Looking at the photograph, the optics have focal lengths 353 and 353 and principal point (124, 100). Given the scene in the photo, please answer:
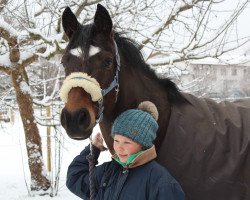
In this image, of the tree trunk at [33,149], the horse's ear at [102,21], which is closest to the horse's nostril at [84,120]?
the horse's ear at [102,21]

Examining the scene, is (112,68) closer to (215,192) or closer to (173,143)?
(173,143)

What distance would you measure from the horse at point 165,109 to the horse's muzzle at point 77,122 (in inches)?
2.1

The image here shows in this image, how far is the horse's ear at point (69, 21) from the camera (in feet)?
7.30

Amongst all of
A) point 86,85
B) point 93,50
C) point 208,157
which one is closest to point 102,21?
point 93,50

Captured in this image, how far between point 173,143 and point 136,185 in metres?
0.45

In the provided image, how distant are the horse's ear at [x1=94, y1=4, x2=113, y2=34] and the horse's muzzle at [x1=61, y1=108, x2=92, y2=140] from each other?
1.88 feet

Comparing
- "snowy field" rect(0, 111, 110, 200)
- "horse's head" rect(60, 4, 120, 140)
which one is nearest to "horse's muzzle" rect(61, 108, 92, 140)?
"horse's head" rect(60, 4, 120, 140)

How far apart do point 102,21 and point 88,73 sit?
1.20ft

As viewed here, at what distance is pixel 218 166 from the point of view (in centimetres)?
229

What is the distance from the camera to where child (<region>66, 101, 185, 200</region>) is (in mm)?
1882

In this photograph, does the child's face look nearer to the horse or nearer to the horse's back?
the horse

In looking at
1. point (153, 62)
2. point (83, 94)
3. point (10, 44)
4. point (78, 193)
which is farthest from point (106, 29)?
point (10, 44)

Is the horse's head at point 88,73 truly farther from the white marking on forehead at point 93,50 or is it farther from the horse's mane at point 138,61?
the horse's mane at point 138,61

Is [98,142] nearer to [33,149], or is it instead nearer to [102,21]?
[102,21]
